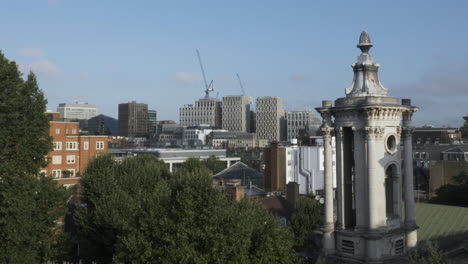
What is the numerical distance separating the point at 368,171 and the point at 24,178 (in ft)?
71.6

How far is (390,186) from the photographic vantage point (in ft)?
68.4

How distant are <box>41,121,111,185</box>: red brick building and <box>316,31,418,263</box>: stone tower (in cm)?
6663

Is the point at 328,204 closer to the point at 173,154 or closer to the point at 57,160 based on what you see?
the point at 57,160

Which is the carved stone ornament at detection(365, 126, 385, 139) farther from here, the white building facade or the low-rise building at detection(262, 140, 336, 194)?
the white building facade

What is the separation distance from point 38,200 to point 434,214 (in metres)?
24.2

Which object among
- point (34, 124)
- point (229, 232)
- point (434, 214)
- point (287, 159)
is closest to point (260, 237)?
point (229, 232)

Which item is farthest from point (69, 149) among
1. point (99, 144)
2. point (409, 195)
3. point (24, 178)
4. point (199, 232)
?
point (409, 195)

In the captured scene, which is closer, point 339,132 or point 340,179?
point 339,132

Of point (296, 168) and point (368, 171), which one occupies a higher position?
point (368, 171)

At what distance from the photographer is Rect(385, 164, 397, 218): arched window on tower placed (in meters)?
20.7

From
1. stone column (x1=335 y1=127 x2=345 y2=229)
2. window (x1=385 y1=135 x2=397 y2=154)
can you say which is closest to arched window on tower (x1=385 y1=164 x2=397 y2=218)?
window (x1=385 y1=135 x2=397 y2=154)

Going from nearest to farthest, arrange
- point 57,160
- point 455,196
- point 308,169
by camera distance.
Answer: point 455,196 → point 57,160 → point 308,169

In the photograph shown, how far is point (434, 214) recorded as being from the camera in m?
26.1

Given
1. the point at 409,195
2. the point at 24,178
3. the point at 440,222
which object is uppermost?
the point at 24,178
